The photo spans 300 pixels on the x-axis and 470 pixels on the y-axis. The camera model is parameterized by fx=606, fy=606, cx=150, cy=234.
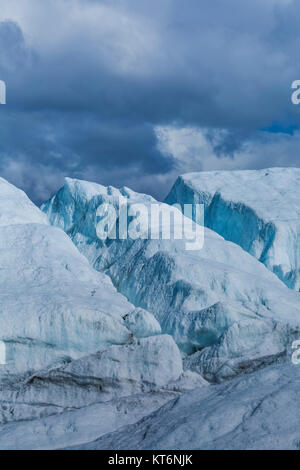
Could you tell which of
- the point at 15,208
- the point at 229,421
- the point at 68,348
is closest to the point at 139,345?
the point at 68,348

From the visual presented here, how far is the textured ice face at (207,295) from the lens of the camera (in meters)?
9.66

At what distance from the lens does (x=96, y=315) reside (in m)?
10.2

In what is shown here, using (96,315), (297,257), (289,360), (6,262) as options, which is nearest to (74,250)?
(6,262)

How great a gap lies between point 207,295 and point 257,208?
777 cm

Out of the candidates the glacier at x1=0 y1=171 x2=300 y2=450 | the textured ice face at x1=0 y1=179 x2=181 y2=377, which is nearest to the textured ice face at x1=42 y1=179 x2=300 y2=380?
the glacier at x1=0 y1=171 x2=300 y2=450

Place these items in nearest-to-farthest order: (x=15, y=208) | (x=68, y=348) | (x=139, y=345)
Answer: (x=139, y=345) → (x=68, y=348) → (x=15, y=208)

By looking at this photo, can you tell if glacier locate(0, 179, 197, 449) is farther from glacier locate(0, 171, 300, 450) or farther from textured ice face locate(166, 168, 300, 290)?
textured ice face locate(166, 168, 300, 290)

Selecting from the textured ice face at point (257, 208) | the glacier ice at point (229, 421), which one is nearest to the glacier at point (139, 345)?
the glacier ice at point (229, 421)

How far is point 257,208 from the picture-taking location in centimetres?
1888

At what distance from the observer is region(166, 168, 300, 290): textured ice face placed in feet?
58.3

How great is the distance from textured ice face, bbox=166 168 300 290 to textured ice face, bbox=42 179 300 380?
113 inches

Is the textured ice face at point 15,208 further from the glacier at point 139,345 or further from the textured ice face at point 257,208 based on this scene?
the textured ice face at point 257,208

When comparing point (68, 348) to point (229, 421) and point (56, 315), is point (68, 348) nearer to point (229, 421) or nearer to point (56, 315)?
point (56, 315)

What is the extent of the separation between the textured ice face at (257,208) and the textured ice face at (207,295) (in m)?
2.88
